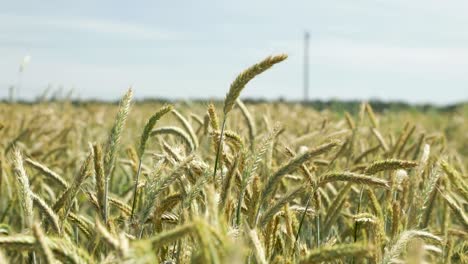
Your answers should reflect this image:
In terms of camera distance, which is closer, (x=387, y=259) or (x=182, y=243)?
(x=387, y=259)

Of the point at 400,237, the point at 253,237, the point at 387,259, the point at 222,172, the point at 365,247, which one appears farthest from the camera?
the point at 222,172

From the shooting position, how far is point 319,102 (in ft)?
64.0

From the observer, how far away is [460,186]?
2.05m

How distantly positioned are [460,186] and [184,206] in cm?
92

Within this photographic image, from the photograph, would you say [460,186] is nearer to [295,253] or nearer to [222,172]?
[295,253]

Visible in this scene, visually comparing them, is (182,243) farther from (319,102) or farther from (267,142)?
(319,102)

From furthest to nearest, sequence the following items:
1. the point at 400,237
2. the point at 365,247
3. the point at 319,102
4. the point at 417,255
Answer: the point at 319,102, the point at 400,237, the point at 365,247, the point at 417,255

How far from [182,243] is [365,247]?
1.92 feet

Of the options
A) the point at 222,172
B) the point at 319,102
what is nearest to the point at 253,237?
the point at 222,172

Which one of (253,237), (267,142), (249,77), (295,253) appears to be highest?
(249,77)

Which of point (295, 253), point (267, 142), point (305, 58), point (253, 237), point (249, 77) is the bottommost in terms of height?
point (295, 253)

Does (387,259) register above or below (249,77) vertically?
below

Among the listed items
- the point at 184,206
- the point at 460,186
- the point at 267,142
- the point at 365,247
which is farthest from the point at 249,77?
the point at 460,186

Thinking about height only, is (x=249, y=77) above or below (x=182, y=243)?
above
